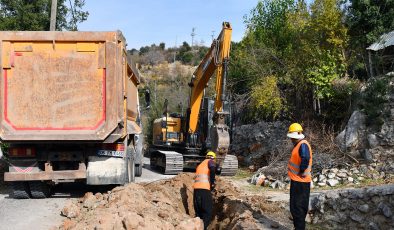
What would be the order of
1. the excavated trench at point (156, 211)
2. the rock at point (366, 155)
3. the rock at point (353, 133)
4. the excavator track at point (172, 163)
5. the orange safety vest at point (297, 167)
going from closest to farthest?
the excavated trench at point (156, 211) → the orange safety vest at point (297, 167) → the rock at point (366, 155) → the rock at point (353, 133) → the excavator track at point (172, 163)

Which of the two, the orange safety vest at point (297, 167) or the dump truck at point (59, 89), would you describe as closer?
the orange safety vest at point (297, 167)

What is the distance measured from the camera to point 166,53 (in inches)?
4141

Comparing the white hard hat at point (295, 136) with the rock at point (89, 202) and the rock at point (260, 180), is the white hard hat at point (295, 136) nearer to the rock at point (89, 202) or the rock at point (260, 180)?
the rock at point (89, 202)

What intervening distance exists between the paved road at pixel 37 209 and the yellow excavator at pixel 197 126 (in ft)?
13.3

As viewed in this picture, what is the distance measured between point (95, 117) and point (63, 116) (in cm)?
64

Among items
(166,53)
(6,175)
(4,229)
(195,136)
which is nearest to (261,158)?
(195,136)

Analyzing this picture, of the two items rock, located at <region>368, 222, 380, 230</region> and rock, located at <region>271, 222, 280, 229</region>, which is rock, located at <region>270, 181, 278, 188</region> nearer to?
rock, located at <region>368, 222, 380, 230</region>

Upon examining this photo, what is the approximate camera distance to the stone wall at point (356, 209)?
8.85 m

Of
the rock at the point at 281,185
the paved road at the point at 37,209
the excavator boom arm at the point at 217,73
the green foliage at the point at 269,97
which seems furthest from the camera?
the green foliage at the point at 269,97

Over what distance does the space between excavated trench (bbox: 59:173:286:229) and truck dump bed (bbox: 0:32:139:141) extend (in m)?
1.47

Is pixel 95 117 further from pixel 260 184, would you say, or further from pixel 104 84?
pixel 260 184

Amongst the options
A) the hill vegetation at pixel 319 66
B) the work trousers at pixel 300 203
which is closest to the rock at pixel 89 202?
the work trousers at pixel 300 203

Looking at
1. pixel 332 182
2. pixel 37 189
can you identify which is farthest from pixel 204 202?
pixel 332 182

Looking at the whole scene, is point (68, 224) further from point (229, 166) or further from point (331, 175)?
point (229, 166)
